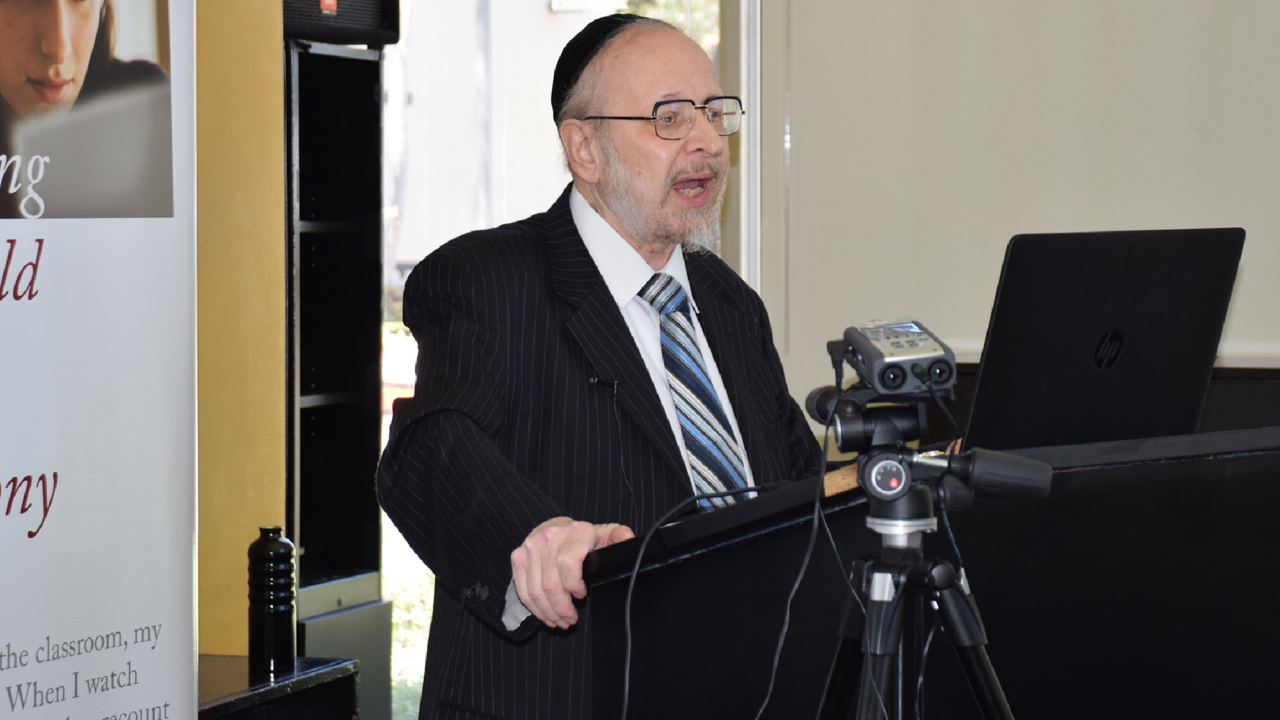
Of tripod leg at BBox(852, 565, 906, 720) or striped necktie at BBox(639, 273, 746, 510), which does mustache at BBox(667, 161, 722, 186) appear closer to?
striped necktie at BBox(639, 273, 746, 510)

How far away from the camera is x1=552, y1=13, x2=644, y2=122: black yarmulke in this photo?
206 centimetres

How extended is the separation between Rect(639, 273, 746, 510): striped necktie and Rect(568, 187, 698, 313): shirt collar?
25 mm

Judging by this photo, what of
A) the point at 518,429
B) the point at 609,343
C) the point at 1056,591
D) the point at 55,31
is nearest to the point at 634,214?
the point at 609,343

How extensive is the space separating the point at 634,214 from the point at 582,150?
18cm

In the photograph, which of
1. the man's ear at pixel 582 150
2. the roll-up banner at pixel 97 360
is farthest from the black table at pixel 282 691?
the man's ear at pixel 582 150

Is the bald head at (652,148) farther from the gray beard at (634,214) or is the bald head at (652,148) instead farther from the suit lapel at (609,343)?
the suit lapel at (609,343)

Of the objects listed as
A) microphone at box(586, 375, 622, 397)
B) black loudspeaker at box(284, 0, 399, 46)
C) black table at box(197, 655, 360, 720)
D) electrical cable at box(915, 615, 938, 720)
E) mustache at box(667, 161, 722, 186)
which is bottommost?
black table at box(197, 655, 360, 720)

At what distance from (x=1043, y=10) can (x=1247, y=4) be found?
0.45m

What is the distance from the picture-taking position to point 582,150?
2.06 metres

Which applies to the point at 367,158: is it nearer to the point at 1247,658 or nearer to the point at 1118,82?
the point at 1118,82

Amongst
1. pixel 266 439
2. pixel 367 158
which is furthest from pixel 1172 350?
pixel 367 158

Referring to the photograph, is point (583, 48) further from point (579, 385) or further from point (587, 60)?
point (579, 385)

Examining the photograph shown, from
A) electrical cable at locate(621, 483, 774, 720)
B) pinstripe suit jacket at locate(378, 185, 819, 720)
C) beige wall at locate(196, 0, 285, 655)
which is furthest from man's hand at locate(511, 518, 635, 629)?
beige wall at locate(196, 0, 285, 655)

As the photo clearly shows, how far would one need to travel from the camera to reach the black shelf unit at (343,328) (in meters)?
3.97
